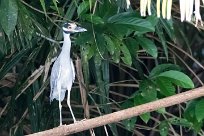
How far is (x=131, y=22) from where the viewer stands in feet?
5.87

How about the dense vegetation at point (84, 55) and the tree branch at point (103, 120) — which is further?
the dense vegetation at point (84, 55)

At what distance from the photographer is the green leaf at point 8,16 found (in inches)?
64.2

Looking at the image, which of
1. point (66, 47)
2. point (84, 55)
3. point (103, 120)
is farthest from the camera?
point (84, 55)

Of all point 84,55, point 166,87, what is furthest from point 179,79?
point 84,55

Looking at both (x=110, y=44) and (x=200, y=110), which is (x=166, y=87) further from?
(x=110, y=44)

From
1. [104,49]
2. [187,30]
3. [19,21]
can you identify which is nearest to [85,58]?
[104,49]

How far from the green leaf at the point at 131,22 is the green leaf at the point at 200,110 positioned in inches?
11.9

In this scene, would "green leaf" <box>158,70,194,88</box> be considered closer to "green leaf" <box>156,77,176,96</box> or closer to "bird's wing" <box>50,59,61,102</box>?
"green leaf" <box>156,77,176,96</box>

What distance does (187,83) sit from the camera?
6.05 feet

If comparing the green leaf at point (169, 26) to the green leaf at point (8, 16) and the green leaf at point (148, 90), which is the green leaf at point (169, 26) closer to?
the green leaf at point (148, 90)

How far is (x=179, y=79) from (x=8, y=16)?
1.80 feet

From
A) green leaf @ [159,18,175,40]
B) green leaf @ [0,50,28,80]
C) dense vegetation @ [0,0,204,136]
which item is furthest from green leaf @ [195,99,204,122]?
green leaf @ [0,50,28,80]

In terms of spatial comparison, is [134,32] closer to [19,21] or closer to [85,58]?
[85,58]

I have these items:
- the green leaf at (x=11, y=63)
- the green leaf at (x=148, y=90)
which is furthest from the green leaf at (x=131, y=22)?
the green leaf at (x=11, y=63)
